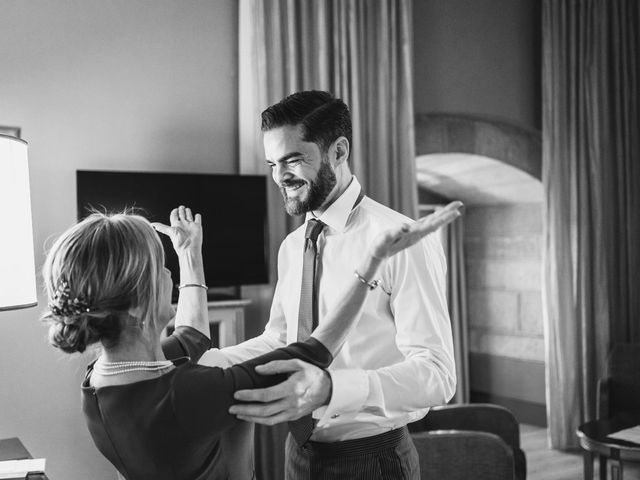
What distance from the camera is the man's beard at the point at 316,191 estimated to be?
1860 millimetres

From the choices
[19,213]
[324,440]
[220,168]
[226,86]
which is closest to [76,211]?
[220,168]

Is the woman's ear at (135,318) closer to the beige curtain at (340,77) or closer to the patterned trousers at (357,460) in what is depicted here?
the patterned trousers at (357,460)

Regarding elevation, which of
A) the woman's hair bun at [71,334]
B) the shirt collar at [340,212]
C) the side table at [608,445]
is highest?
the shirt collar at [340,212]

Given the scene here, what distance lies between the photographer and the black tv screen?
10.1ft

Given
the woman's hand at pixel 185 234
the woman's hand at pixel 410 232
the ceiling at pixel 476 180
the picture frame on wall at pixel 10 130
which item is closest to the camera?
the woman's hand at pixel 410 232

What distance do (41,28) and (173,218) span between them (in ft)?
5.54

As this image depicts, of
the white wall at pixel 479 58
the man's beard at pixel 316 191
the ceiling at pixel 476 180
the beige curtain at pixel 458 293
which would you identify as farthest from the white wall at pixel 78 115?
the beige curtain at pixel 458 293

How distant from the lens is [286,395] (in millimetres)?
1323

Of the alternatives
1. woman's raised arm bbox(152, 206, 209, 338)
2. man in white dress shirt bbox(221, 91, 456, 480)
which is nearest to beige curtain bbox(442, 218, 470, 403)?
man in white dress shirt bbox(221, 91, 456, 480)

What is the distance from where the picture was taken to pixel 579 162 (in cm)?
504

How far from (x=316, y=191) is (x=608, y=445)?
240cm

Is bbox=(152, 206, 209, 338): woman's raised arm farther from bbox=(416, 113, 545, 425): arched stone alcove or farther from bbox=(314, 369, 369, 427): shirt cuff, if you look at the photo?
bbox=(416, 113, 545, 425): arched stone alcove

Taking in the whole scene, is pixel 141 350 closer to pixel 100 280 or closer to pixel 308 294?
pixel 100 280

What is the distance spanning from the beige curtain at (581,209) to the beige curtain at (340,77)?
136cm
